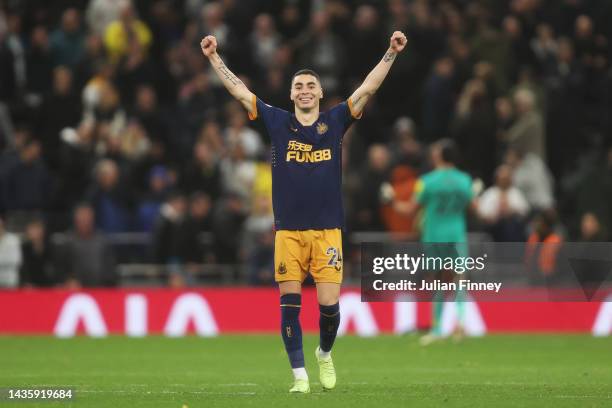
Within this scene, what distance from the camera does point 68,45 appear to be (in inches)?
990

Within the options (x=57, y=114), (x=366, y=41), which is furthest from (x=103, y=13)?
(x=366, y=41)

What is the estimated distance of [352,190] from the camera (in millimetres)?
22297

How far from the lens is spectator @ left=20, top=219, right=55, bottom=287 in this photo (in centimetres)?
2159

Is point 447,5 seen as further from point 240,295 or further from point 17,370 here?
point 17,370

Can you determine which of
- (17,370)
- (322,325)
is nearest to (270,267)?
(17,370)

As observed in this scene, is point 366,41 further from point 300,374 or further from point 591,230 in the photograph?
point 300,374

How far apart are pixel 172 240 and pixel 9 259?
2.53m

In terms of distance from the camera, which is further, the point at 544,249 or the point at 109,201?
the point at 109,201

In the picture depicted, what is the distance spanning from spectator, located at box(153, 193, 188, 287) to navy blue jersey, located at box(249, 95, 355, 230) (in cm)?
1016

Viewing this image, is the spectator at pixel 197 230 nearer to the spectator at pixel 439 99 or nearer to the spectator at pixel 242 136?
the spectator at pixel 242 136

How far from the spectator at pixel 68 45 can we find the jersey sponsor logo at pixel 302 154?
13.9 m

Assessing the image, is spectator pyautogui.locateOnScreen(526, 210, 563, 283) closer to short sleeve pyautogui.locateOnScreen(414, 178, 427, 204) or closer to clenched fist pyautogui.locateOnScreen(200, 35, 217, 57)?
short sleeve pyautogui.locateOnScreen(414, 178, 427, 204)

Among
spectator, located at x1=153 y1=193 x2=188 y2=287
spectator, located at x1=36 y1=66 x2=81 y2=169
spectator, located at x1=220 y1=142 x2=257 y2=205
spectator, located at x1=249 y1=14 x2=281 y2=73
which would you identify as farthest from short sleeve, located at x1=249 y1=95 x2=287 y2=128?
spectator, located at x1=249 y1=14 x2=281 y2=73

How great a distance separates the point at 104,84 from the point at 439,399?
44.5 ft
